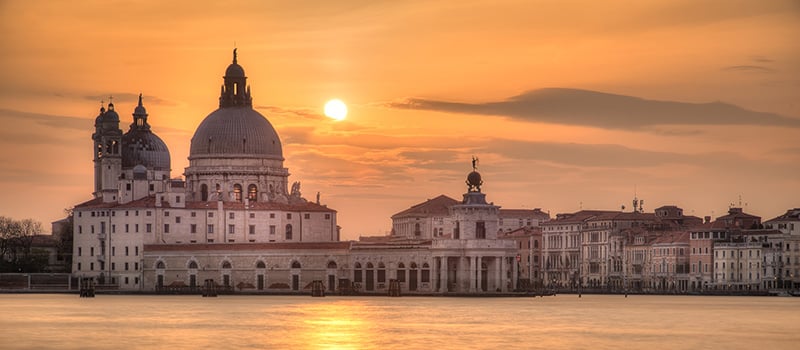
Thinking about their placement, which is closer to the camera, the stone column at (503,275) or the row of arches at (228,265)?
the stone column at (503,275)

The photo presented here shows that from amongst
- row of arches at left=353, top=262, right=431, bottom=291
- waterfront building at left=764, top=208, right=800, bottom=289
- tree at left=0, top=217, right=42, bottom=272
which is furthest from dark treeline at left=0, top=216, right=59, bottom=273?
waterfront building at left=764, top=208, right=800, bottom=289

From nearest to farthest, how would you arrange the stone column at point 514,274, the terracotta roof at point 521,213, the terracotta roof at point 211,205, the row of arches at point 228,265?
the stone column at point 514,274 < the row of arches at point 228,265 < the terracotta roof at point 211,205 < the terracotta roof at point 521,213

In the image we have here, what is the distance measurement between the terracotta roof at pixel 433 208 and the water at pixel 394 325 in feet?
185

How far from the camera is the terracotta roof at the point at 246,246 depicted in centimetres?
12725

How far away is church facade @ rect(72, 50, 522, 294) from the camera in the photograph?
121 metres

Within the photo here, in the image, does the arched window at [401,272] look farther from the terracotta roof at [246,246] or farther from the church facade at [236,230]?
the terracotta roof at [246,246]

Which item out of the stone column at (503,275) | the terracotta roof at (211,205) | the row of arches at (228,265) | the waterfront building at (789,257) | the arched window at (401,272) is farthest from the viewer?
the waterfront building at (789,257)

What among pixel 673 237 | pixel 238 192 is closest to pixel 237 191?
pixel 238 192

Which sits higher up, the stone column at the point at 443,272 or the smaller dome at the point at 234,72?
the smaller dome at the point at 234,72

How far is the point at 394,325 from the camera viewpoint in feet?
249

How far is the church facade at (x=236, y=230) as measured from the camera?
396 feet

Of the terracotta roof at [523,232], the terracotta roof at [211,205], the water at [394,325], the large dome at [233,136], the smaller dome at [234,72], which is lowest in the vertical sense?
the water at [394,325]

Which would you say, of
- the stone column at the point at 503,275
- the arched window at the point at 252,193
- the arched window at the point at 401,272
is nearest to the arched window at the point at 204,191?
the arched window at the point at 252,193

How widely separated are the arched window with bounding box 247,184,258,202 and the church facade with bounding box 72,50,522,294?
0.25 feet
